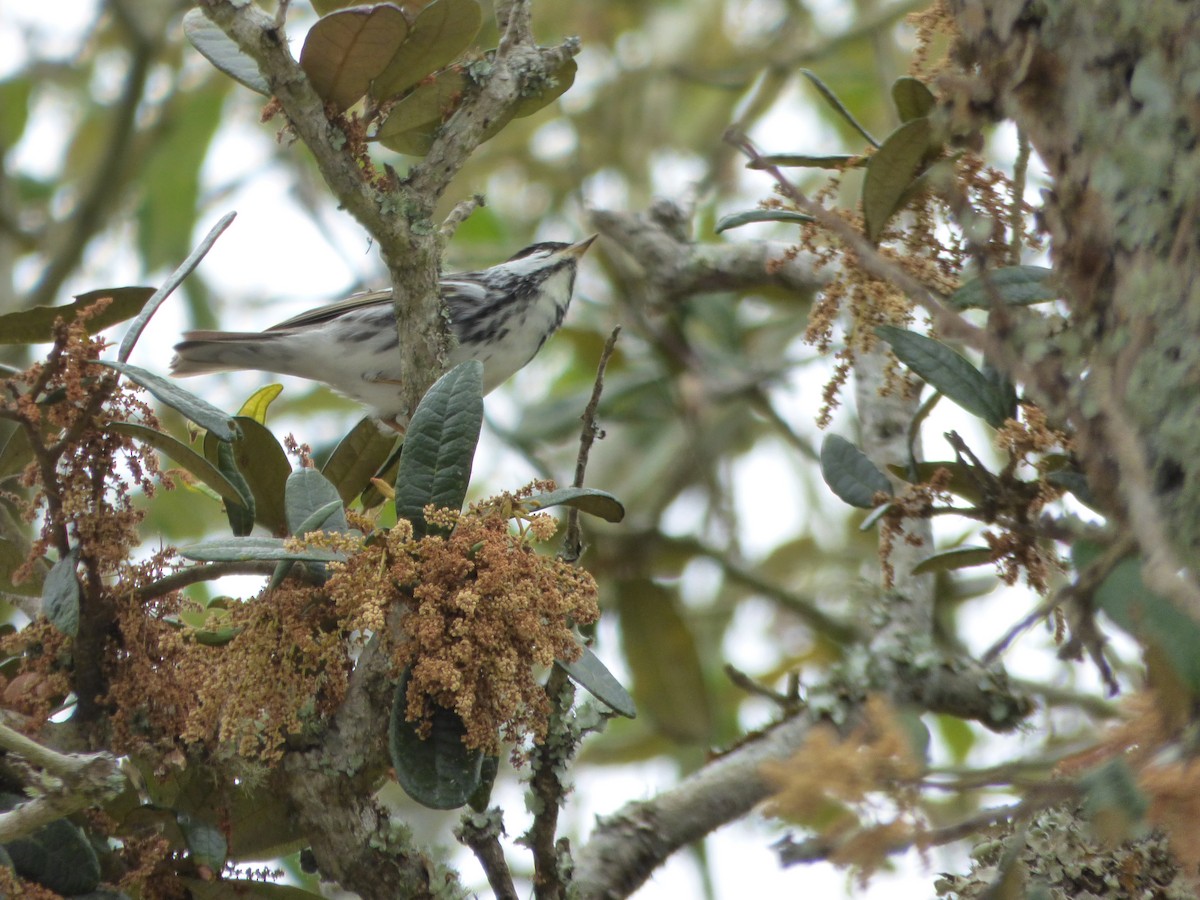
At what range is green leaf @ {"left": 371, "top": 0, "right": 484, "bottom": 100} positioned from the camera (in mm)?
2281

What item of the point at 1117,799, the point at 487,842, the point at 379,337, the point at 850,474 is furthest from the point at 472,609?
the point at 379,337

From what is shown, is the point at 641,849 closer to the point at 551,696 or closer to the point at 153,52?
the point at 551,696

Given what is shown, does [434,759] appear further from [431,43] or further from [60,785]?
[431,43]

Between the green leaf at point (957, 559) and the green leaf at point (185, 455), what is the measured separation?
1.18 metres

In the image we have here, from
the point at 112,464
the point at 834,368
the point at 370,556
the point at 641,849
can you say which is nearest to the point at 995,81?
the point at 834,368

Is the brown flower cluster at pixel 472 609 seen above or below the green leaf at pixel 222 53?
below

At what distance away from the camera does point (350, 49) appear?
2223 mm

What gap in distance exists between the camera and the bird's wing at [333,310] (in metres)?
5.29

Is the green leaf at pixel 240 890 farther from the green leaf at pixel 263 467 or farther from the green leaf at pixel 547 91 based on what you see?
the green leaf at pixel 547 91

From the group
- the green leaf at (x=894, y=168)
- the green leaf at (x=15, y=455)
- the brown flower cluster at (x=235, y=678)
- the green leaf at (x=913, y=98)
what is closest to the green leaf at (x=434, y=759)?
the brown flower cluster at (x=235, y=678)

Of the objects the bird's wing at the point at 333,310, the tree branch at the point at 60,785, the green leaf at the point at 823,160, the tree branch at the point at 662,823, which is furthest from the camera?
the bird's wing at the point at 333,310

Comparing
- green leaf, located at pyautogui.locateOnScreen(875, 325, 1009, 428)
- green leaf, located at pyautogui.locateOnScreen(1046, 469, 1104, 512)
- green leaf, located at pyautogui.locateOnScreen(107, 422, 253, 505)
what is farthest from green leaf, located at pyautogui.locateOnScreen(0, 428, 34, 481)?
green leaf, located at pyautogui.locateOnScreen(1046, 469, 1104, 512)

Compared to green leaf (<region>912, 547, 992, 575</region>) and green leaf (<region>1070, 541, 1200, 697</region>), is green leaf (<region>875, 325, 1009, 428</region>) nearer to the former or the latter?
green leaf (<region>912, 547, 992, 575</region>)

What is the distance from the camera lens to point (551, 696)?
225 centimetres
